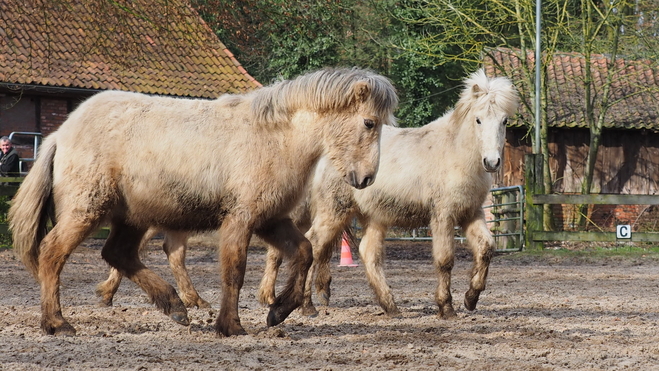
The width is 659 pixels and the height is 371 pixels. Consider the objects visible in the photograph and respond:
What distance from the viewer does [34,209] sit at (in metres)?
6.72

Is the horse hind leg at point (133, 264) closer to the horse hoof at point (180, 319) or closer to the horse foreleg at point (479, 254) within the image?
the horse hoof at point (180, 319)

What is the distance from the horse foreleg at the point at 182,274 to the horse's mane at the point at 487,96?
303cm

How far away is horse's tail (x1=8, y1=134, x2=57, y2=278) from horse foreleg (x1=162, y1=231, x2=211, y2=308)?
1.87 metres

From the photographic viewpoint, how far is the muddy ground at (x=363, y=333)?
5.48 metres

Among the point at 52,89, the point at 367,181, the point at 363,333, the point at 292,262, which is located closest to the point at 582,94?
the point at 52,89

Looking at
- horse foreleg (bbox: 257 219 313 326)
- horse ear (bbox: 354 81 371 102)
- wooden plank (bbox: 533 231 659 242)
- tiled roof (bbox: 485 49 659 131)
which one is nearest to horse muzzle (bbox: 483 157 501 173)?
horse ear (bbox: 354 81 371 102)

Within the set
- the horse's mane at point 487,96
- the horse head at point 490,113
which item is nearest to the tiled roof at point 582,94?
the horse's mane at point 487,96

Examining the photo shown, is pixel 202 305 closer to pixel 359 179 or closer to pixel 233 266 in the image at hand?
pixel 233 266

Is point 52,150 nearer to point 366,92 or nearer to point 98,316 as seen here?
point 98,316

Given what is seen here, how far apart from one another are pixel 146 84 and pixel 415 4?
10.1m

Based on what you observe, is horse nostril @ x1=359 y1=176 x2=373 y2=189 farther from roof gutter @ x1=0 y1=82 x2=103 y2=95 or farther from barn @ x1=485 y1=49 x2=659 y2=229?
barn @ x1=485 y1=49 x2=659 y2=229

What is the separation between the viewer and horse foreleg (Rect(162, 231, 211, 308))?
28.3 feet

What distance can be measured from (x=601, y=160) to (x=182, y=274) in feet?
67.9

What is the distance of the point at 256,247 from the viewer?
63.2 feet
